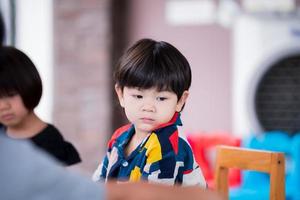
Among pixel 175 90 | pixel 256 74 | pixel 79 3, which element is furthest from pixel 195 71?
pixel 175 90

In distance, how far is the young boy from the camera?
3.93 ft

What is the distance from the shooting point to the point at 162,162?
46.8 inches

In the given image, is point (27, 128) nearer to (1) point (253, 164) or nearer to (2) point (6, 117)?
(2) point (6, 117)

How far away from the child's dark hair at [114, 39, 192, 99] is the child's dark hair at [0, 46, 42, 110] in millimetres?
268

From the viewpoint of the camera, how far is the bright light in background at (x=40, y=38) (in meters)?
3.67

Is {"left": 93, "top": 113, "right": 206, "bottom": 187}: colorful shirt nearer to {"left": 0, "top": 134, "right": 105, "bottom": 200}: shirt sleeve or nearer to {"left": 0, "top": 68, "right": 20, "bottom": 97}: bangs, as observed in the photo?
{"left": 0, "top": 68, "right": 20, "bottom": 97}: bangs

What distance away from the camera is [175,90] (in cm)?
124

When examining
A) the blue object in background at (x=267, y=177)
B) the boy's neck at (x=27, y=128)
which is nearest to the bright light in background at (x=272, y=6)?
the blue object in background at (x=267, y=177)

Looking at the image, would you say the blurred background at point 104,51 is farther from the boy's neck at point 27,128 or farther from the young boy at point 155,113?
the young boy at point 155,113

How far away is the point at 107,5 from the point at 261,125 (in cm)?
121

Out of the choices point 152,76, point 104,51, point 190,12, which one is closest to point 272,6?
point 190,12

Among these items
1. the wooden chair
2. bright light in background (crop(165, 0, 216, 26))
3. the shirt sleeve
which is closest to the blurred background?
bright light in background (crop(165, 0, 216, 26))

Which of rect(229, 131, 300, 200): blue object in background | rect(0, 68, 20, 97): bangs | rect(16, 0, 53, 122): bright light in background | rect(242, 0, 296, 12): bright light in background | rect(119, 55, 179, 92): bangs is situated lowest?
rect(229, 131, 300, 200): blue object in background

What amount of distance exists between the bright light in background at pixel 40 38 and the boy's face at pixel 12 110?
2183 mm
